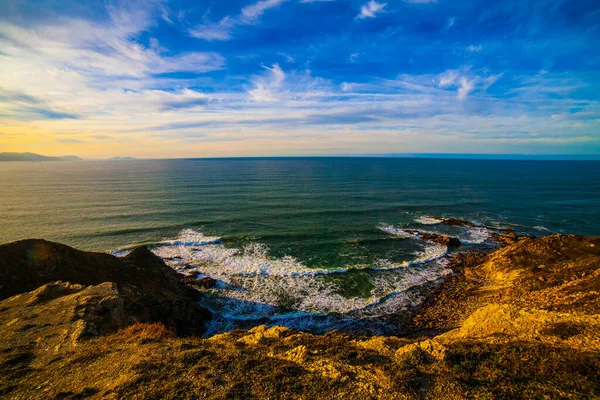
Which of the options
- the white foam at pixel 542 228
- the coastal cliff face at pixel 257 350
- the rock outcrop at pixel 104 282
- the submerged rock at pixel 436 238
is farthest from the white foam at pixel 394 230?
the rock outcrop at pixel 104 282

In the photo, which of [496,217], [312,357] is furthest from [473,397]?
[496,217]

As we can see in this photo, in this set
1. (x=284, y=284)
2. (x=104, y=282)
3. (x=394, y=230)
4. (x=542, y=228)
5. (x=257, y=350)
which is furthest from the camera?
(x=542, y=228)

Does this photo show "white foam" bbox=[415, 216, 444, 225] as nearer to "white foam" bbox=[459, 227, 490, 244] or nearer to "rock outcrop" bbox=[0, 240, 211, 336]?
"white foam" bbox=[459, 227, 490, 244]

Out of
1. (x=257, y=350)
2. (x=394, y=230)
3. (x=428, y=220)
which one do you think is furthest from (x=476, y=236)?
(x=257, y=350)

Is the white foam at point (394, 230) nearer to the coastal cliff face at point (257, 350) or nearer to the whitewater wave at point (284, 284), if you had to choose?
the whitewater wave at point (284, 284)

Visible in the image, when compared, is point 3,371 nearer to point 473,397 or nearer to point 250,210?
point 473,397

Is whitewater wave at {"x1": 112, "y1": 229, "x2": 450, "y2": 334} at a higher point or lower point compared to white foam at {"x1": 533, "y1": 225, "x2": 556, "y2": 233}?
lower

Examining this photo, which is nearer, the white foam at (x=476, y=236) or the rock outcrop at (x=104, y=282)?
the rock outcrop at (x=104, y=282)

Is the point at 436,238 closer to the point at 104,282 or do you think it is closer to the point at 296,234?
the point at 296,234

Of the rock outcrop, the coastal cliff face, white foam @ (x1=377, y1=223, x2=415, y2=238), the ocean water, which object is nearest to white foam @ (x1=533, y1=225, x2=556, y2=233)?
Result: the ocean water
